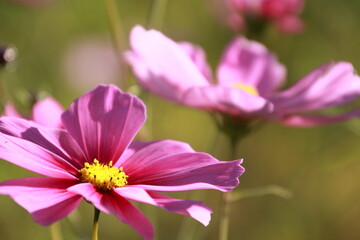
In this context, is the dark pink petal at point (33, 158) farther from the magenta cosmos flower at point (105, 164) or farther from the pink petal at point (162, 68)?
the pink petal at point (162, 68)

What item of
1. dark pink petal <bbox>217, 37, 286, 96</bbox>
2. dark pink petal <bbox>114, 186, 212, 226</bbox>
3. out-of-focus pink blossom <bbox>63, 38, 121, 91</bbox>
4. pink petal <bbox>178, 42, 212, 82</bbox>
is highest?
out-of-focus pink blossom <bbox>63, 38, 121, 91</bbox>

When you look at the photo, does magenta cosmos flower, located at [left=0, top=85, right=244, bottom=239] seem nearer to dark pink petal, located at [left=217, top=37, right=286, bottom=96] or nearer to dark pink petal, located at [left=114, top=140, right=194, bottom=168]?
dark pink petal, located at [left=114, top=140, right=194, bottom=168]

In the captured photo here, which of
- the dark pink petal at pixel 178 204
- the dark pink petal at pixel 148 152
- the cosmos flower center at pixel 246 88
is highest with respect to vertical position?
the cosmos flower center at pixel 246 88

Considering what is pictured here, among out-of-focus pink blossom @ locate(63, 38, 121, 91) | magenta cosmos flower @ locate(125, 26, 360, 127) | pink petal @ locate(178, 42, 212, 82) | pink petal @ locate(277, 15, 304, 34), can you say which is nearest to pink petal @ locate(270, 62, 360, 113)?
magenta cosmos flower @ locate(125, 26, 360, 127)

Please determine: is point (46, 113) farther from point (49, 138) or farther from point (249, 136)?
point (249, 136)

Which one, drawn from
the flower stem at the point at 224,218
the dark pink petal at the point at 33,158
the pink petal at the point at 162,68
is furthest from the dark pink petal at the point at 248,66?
the dark pink petal at the point at 33,158

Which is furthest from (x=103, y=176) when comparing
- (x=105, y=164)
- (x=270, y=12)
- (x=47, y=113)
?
(x=270, y=12)
